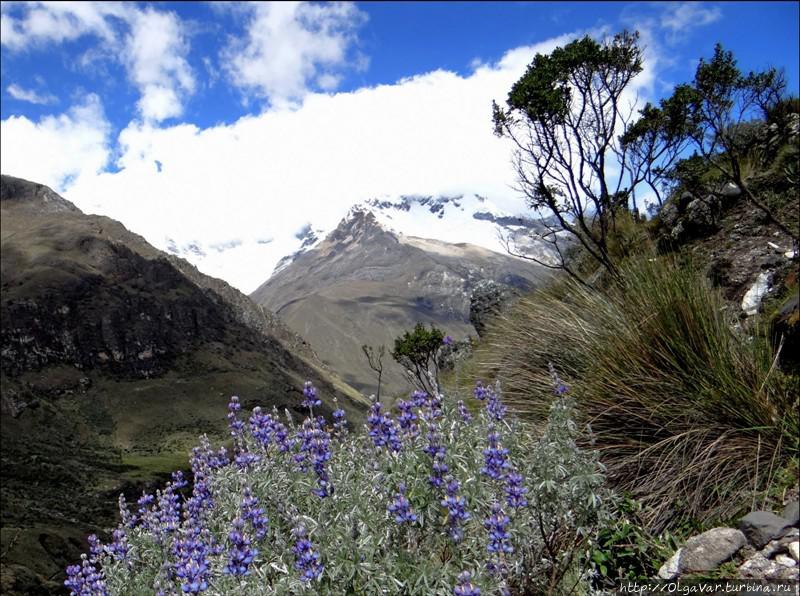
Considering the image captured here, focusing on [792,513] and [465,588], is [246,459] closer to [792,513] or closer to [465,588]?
[465,588]

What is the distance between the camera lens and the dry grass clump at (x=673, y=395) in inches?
210

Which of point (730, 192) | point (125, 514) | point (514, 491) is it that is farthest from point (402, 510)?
point (730, 192)

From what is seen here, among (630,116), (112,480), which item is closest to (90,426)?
(112,480)

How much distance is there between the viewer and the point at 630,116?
1559 centimetres

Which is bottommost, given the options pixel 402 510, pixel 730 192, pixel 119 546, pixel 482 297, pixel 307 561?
pixel 119 546

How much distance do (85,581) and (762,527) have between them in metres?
5.31

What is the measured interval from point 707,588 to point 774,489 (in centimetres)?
130

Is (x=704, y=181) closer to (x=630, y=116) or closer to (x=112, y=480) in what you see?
(x=630, y=116)

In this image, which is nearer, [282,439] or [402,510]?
[402,510]

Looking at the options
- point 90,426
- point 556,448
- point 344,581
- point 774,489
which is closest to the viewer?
point 344,581

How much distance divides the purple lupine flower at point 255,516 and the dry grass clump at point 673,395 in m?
3.21

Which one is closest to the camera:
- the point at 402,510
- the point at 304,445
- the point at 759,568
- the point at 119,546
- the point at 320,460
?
the point at 402,510

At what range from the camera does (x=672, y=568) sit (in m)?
4.57

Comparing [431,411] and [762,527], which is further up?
[431,411]
